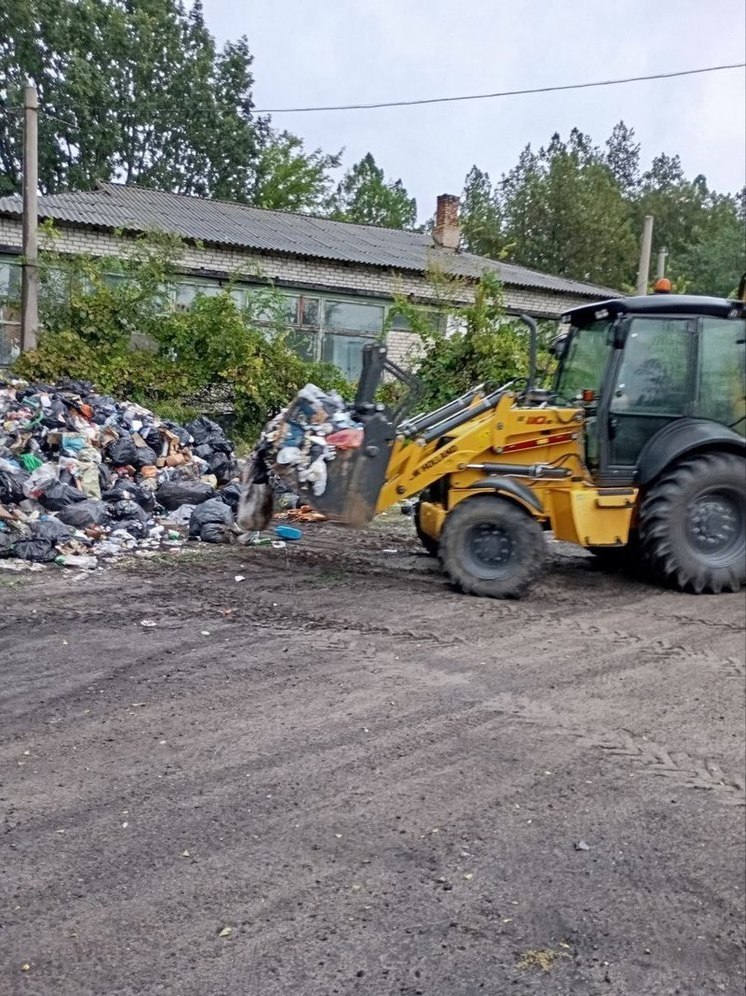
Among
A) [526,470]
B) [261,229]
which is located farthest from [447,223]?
[526,470]

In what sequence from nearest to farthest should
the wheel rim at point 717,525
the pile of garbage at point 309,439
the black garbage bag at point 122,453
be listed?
the pile of garbage at point 309,439 → the wheel rim at point 717,525 → the black garbage bag at point 122,453

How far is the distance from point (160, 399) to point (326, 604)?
8206 millimetres

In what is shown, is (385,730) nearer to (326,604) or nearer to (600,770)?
(600,770)

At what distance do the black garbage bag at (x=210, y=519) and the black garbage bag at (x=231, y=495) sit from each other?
47 cm

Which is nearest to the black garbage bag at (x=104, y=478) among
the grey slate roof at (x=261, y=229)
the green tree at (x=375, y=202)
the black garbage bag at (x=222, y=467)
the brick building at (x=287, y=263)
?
the black garbage bag at (x=222, y=467)

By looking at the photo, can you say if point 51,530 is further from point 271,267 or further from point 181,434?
point 271,267

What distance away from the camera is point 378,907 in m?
3.17

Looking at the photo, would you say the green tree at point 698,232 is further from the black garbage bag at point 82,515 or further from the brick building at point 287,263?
the black garbage bag at point 82,515

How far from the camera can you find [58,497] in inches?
367

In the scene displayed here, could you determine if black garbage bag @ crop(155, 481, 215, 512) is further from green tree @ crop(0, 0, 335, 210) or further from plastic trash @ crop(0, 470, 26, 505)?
green tree @ crop(0, 0, 335, 210)

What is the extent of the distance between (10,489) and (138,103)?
31.2 metres

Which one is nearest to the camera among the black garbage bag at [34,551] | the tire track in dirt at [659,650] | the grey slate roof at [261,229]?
the tire track in dirt at [659,650]

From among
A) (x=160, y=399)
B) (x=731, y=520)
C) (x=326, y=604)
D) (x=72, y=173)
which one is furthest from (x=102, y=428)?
(x=72, y=173)

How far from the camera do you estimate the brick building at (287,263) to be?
18.2 meters
